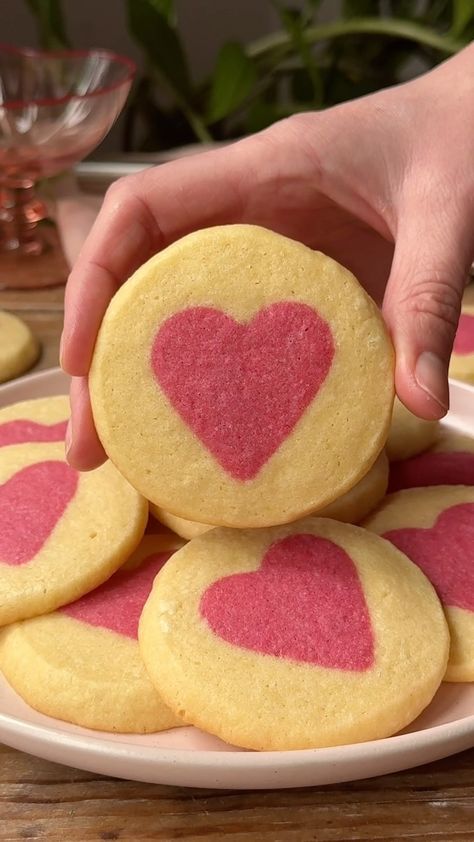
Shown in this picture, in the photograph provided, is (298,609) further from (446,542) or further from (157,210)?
A: (157,210)

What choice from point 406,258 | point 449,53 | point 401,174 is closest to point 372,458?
point 406,258

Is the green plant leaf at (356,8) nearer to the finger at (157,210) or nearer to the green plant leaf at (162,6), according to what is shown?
the green plant leaf at (162,6)

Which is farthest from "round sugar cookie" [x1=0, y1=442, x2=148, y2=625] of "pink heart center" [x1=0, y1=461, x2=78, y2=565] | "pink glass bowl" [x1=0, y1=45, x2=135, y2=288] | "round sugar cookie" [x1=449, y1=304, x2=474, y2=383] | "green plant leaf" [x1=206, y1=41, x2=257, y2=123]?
"green plant leaf" [x1=206, y1=41, x2=257, y2=123]

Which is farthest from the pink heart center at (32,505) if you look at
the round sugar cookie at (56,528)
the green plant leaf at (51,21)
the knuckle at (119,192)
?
the green plant leaf at (51,21)

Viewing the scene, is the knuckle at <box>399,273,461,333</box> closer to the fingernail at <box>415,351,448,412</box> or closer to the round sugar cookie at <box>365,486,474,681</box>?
the fingernail at <box>415,351,448,412</box>

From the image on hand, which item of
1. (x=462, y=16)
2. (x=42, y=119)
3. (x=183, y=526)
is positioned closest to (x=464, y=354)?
(x=183, y=526)

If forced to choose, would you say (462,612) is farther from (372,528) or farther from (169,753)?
(169,753)
